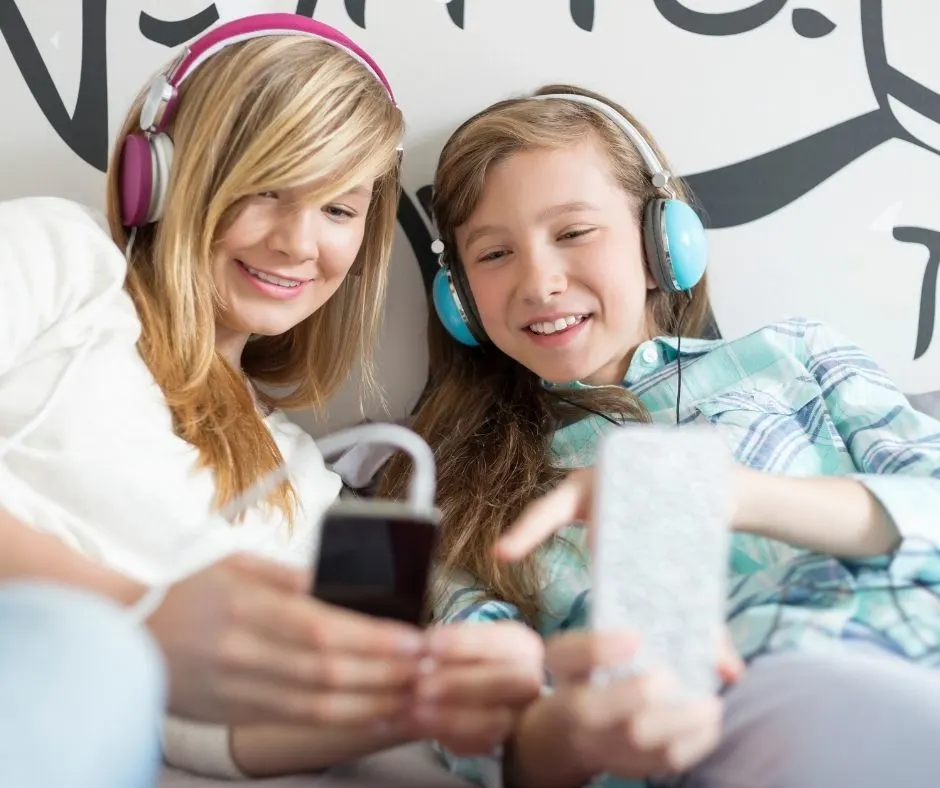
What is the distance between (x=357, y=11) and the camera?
124 cm

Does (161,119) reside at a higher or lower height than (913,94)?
lower

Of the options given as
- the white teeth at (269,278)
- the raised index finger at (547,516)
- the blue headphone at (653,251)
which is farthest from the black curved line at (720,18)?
the raised index finger at (547,516)

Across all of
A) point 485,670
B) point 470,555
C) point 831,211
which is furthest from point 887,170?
point 485,670

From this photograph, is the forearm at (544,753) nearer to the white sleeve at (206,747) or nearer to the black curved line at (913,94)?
the white sleeve at (206,747)

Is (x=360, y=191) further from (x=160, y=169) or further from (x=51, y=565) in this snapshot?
(x=51, y=565)

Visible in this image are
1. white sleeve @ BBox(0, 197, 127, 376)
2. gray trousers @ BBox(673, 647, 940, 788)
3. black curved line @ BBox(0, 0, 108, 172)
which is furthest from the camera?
black curved line @ BBox(0, 0, 108, 172)

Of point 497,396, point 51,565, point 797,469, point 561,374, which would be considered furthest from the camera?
point 497,396

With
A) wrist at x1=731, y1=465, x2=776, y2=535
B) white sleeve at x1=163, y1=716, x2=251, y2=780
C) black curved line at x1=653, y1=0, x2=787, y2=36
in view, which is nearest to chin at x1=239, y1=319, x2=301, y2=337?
white sleeve at x1=163, y1=716, x2=251, y2=780

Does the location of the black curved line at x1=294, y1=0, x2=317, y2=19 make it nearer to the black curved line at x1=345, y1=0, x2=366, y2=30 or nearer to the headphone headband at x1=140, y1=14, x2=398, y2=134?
the black curved line at x1=345, y1=0, x2=366, y2=30

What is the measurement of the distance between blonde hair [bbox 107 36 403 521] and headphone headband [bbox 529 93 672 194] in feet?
0.86

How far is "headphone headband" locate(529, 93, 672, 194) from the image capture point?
1.04 metres

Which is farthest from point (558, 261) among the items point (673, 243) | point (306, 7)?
point (306, 7)

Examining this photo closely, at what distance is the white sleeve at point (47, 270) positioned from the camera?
78cm

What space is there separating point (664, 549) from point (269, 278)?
2.08 ft
